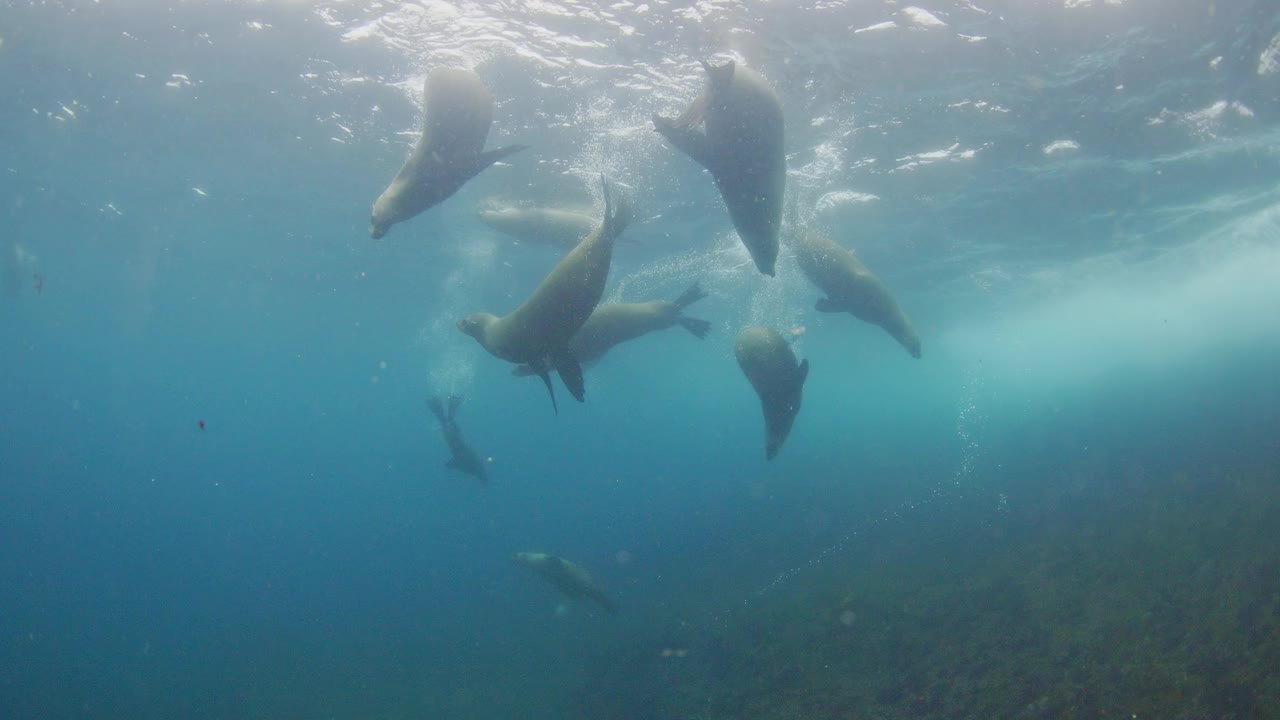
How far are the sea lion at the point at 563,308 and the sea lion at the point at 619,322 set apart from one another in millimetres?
1050

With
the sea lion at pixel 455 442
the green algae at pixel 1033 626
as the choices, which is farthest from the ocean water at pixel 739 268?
the sea lion at pixel 455 442

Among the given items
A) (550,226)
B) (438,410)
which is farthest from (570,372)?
(438,410)

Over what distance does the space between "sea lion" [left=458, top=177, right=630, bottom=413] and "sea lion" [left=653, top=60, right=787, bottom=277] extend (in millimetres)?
578

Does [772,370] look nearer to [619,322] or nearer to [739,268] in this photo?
[619,322]

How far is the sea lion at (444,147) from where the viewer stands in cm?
309

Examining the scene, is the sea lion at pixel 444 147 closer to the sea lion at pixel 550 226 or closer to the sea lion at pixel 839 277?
the sea lion at pixel 839 277

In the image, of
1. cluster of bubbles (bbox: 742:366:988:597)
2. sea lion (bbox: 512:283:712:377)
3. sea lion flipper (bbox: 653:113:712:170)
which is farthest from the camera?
cluster of bubbles (bbox: 742:366:988:597)

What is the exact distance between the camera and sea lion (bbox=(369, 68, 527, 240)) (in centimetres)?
309

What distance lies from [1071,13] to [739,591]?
1313 centimetres

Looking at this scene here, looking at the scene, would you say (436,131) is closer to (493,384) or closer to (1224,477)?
(1224,477)

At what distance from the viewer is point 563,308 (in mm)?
3049

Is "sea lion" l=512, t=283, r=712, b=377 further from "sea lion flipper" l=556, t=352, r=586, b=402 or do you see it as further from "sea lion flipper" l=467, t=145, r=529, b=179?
"sea lion flipper" l=467, t=145, r=529, b=179

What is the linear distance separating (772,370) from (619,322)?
1436 mm

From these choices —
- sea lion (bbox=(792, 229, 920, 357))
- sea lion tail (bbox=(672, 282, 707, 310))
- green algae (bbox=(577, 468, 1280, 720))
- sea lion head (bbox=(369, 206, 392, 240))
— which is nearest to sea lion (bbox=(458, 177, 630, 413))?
sea lion head (bbox=(369, 206, 392, 240))
